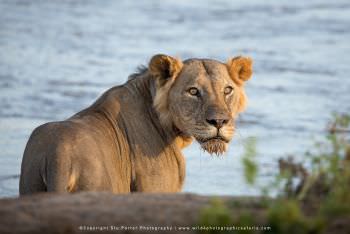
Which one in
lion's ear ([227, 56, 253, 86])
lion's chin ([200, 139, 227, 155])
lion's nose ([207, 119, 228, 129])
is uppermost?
lion's ear ([227, 56, 253, 86])

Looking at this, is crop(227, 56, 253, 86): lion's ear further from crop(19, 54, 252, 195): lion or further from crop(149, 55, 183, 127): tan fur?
crop(149, 55, 183, 127): tan fur

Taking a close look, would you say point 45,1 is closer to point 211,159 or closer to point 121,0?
point 121,0

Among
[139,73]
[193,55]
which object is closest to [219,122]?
[139,73]

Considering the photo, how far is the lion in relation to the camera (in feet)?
24.1

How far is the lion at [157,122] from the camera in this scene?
7.36 metres

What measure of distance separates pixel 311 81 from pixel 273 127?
2.64 m

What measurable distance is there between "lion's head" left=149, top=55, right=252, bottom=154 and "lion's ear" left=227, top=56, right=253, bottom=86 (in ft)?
0.10

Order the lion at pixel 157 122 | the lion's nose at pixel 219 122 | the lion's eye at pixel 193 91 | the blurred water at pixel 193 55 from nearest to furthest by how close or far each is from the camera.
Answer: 1. the lion at pixel 157 122
2. the lion's nose at pixel 219 122
3. the lion's eye at pixel 193 91
4. the blurred water at pixel 193 55

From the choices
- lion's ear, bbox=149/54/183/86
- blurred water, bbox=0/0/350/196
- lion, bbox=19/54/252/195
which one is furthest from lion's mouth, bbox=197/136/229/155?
blurred water, bbox=0/0/350/196

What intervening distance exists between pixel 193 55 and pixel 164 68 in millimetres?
8383

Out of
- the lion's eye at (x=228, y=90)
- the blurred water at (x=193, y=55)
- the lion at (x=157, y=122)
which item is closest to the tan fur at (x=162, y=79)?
the lion at (x=157, y=122)

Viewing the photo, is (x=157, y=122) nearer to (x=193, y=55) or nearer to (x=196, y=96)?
(x=196, y=96)

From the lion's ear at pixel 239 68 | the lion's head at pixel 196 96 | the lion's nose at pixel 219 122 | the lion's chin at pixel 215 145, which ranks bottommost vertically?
the lion's chin at pixel 215 145

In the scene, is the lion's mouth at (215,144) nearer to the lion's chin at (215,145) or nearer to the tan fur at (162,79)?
the lion's chin at (215,145)
